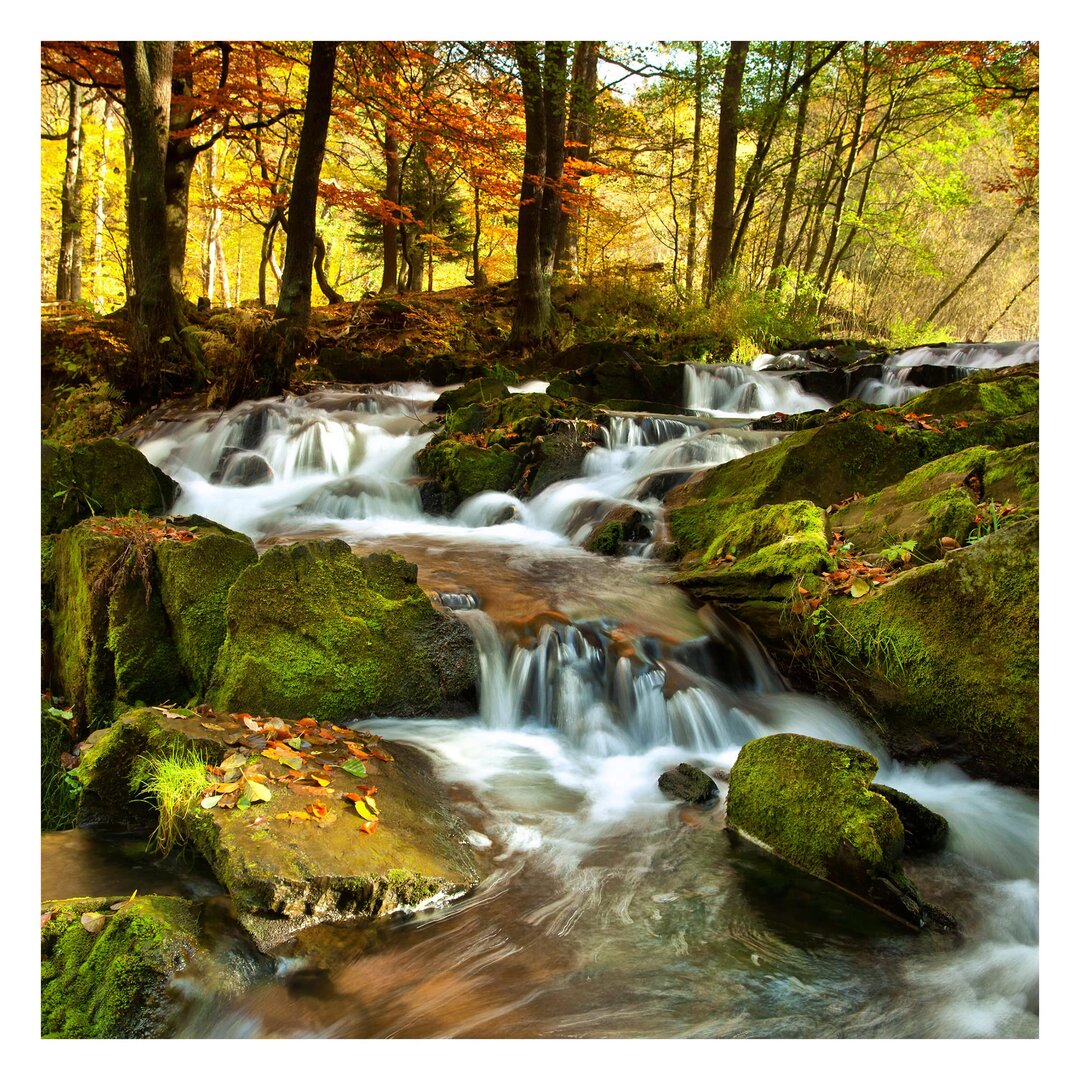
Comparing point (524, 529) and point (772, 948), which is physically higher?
point (524, 529)

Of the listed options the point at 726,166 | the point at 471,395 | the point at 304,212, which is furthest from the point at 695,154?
the point at 471,395

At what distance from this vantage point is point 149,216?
949 centimetres

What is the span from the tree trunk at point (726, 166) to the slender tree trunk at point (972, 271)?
496cm

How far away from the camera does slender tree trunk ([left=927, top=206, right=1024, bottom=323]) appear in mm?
14662

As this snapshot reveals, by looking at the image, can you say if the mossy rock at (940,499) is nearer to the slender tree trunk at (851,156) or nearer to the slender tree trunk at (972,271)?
the slender tree trunk at (851,156)

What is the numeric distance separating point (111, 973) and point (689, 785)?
94.1 inches

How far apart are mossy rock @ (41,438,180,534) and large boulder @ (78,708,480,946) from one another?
8.85ft

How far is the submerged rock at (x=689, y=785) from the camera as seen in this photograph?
3598 mm

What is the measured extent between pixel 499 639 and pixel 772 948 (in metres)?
2.27

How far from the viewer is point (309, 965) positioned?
241 centimetres

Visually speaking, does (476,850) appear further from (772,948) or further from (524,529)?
(524,529)

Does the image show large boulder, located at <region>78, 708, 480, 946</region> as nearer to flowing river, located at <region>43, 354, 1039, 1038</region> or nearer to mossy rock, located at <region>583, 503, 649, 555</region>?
flowing river, located at <region>43, 354, 1039, 1038</region>

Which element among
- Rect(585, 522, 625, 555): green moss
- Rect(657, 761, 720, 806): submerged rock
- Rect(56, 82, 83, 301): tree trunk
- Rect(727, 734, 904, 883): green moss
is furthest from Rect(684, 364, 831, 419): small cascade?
Rect(56, 82, 83, 301): tree trunk
